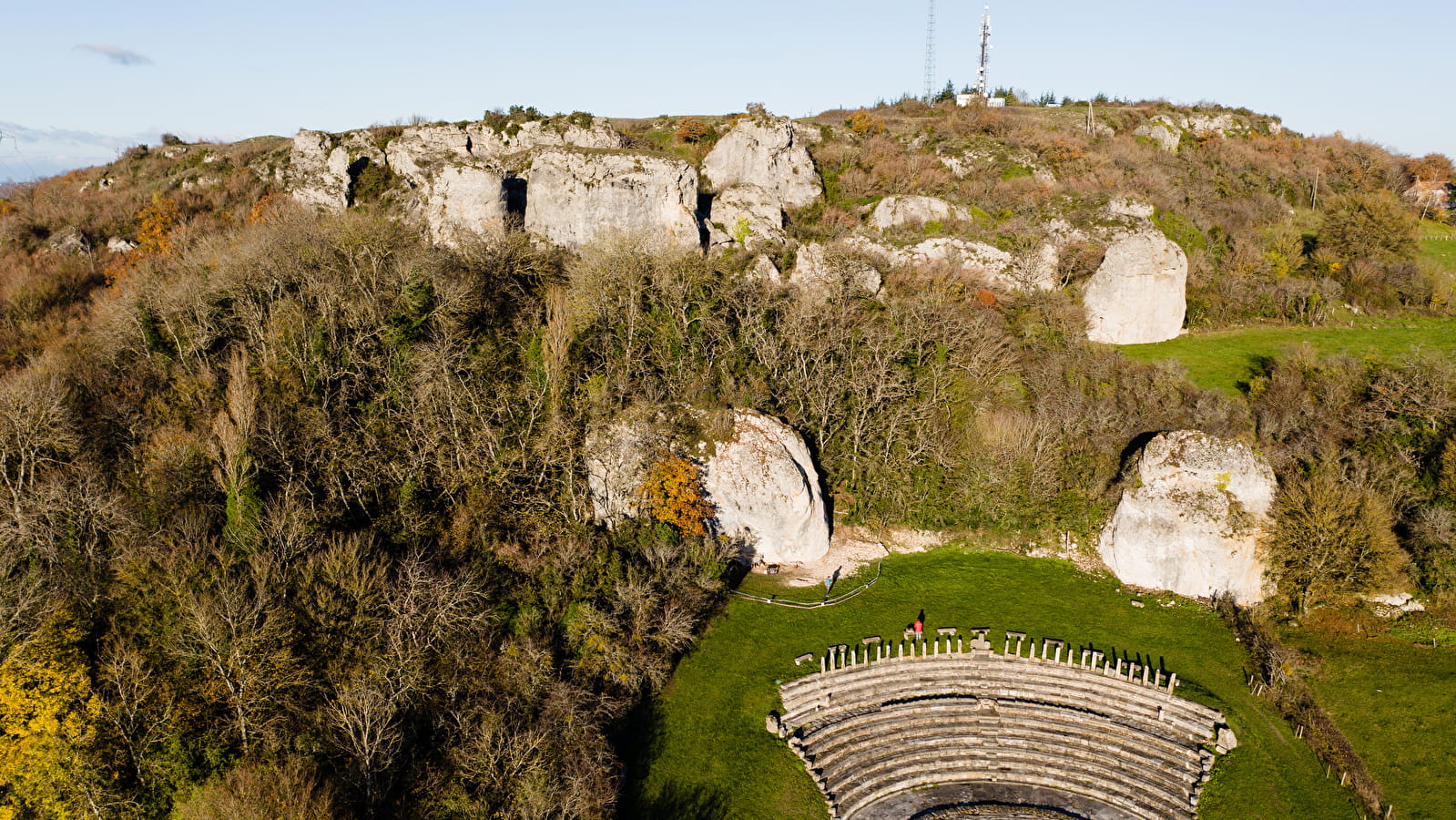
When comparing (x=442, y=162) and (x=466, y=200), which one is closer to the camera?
(x=466, y=200)

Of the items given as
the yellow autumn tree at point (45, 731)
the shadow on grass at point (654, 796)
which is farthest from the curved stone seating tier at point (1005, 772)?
the yellow autumn tree at point (45, 731)

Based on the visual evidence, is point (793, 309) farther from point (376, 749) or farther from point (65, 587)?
point (65, 587)

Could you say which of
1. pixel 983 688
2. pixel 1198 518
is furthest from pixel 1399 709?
pixel 983 688

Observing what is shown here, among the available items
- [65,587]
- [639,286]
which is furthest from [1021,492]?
[65,587]

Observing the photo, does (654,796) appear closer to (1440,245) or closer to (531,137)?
(531,137)

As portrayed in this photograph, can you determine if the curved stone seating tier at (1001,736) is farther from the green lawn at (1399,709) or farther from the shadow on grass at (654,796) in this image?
the green lawn at (1399,709)
